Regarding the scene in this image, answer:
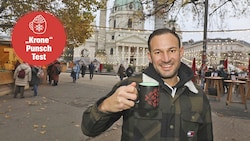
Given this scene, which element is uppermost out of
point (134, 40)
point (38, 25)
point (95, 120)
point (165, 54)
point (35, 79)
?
point (134, 40)

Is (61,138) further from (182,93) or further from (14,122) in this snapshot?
(182,93)

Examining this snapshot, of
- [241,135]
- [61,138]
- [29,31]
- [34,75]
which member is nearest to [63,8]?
[34,75]

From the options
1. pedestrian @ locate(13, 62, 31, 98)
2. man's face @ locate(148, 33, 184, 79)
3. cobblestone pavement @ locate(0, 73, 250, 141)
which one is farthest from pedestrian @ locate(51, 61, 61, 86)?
man's face @ locate(148, 33, 184, 79)

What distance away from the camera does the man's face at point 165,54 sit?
5.68 ft

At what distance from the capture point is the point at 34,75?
10695mm

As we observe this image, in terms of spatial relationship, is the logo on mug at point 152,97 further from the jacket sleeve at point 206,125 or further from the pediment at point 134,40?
the pediment at point 134,40

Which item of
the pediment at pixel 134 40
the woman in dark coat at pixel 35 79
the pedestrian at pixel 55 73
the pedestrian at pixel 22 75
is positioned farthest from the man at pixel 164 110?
the pediment at pixel 134 40

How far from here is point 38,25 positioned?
5.36 metres

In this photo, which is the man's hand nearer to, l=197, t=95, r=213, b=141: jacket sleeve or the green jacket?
the green jacket

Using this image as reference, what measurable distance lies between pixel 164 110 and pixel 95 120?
0.47m

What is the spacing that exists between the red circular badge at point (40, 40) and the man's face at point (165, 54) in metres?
3.69

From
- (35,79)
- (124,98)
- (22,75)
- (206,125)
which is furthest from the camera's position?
(35,79)

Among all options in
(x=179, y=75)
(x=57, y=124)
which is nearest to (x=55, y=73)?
(x=57, y=124)

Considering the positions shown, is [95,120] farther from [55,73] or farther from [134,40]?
[134,40]
